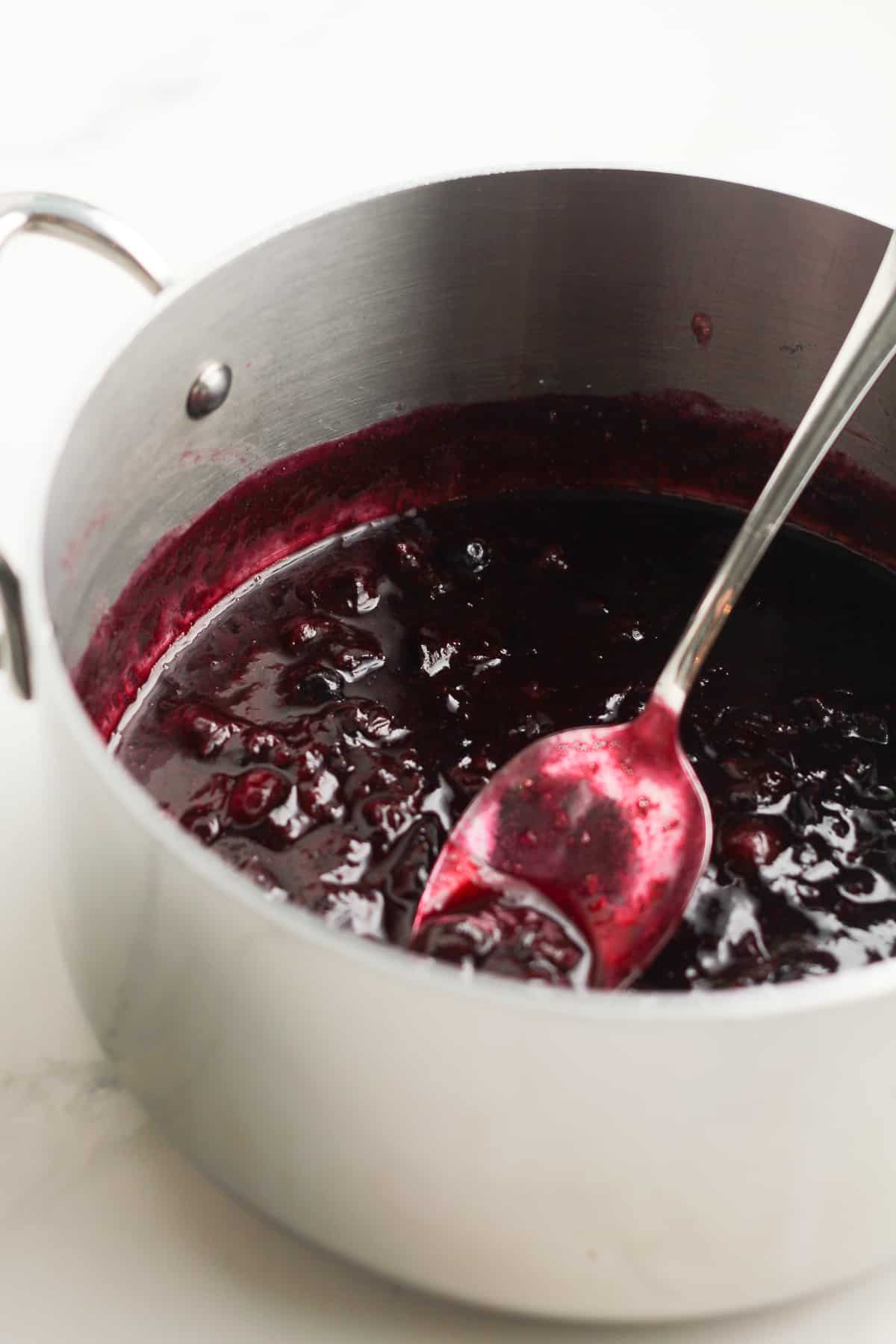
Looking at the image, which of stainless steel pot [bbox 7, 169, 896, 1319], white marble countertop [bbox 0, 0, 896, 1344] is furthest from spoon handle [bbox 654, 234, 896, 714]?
stainless steel pot [bbox 7, 169, 896, 1319]

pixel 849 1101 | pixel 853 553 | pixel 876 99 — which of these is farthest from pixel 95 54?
pixel 849 1101

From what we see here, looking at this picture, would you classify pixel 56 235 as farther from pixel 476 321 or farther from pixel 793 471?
pixel 793 471

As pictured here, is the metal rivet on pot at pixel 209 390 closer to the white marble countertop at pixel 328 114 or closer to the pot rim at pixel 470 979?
the white marble countertop at pixel 328 114

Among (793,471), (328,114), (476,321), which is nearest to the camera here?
(793,471)

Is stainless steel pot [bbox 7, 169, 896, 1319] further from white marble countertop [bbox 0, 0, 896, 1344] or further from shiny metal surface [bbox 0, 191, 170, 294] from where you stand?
white marble countertop [bbox 0, 0, 896, 1344]

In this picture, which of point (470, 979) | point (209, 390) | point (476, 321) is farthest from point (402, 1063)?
point (476, 321)

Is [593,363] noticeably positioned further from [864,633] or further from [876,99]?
[876,99]
